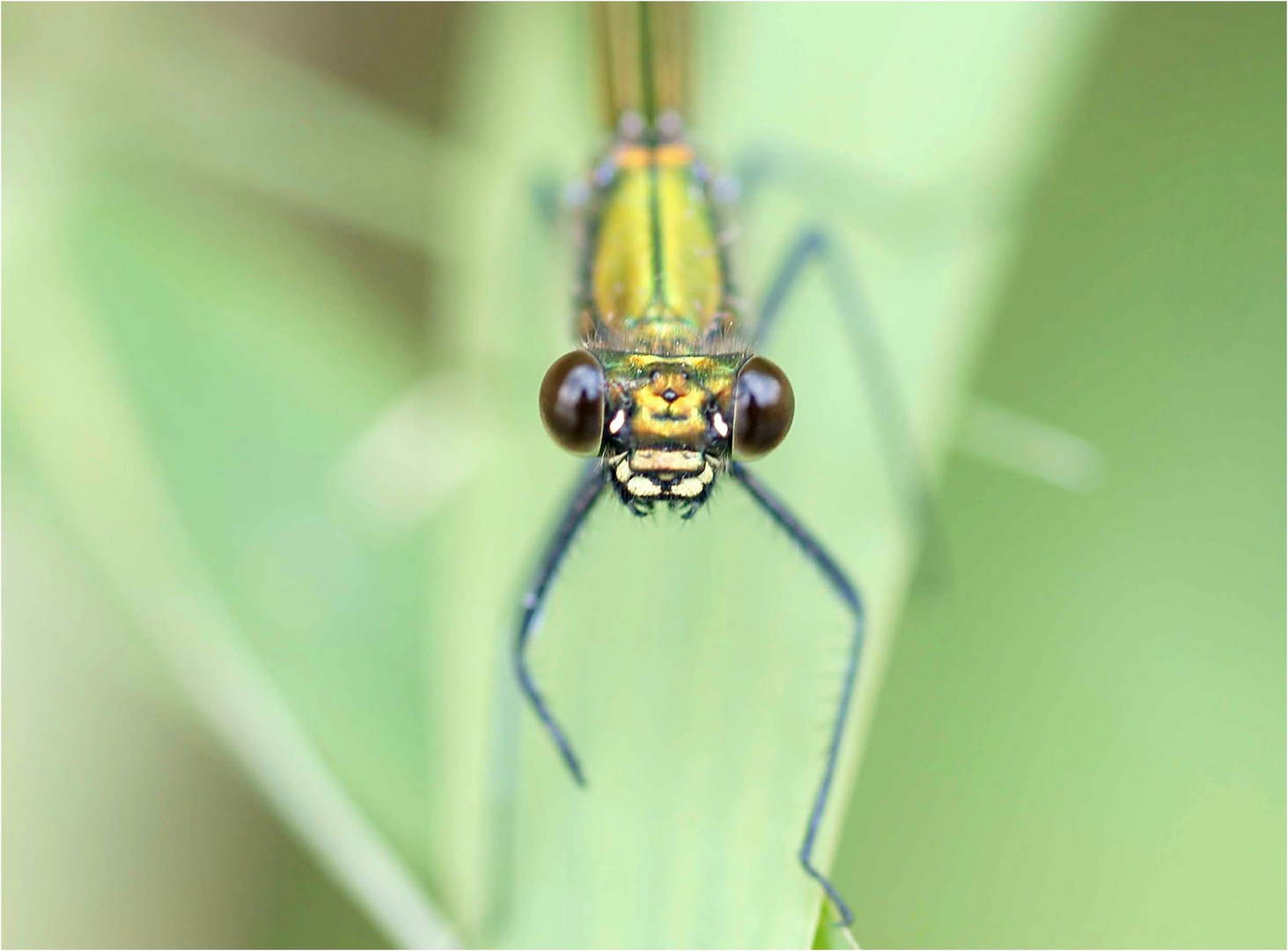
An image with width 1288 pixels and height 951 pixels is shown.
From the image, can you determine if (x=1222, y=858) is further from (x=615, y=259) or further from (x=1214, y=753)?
(x=615, y=259)

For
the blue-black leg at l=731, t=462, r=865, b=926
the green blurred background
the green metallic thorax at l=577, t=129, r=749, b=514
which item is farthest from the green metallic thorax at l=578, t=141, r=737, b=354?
the blue-black leg at l=731, t=462, r=865, b=926

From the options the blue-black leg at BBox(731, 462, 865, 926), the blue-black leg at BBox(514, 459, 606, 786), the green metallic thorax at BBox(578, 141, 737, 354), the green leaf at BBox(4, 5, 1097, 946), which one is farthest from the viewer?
the green metallic thorax at BBox(578, 141, 737, 354)

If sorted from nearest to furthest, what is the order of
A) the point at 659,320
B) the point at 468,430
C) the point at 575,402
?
the point at 575,402 < the point at 659,320 < the point at 468,430

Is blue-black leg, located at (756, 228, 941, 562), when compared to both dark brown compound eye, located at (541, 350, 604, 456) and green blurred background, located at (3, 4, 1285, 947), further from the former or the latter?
dark brown compound eye, located at (541, 350, 604, 456)

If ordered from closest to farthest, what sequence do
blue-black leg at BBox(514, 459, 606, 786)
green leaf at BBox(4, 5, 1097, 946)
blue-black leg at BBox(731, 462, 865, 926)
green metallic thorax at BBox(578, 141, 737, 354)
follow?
blue-black leg at BBox(731, 462, 865, 926) < green leaf at BBox(4, 5, 1097, 946) < blue-black leg at BBox(514, 459, 606, 786) < green metallic thorax at BBox(578, 141, 737, 354)

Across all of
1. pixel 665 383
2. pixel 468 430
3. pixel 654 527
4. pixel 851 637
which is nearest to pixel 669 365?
pixel 665 383

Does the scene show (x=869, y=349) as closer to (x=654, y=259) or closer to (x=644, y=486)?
(x=654, y=259)

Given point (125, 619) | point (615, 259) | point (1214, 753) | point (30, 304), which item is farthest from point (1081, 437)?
point (30, 304)
